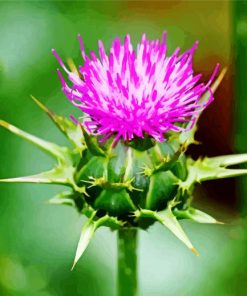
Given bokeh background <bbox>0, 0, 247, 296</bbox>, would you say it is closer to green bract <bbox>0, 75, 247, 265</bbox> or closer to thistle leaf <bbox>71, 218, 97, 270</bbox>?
green bract <bbox>0, 75, 247, 265</bbox>

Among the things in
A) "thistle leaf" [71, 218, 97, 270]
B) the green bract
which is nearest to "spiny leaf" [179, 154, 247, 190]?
the green bract

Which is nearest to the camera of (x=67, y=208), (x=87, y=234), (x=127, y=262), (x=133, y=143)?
(x=87, y=234)

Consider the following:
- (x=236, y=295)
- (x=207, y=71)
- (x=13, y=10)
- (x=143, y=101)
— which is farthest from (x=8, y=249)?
(x=207, y=71)

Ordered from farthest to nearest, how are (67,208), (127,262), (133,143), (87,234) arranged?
(67,208)
(127,262)
(133,143)
(87,234)

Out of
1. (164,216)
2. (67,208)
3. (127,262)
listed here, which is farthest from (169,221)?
(67,208)

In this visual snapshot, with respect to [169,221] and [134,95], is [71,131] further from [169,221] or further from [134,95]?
[169,221]

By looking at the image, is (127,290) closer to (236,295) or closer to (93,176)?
(93,176)

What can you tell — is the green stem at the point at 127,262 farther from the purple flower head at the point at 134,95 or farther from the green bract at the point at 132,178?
the purple flower head at the point at 134,95

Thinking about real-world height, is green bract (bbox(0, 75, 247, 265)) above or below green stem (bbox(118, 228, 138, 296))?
above
